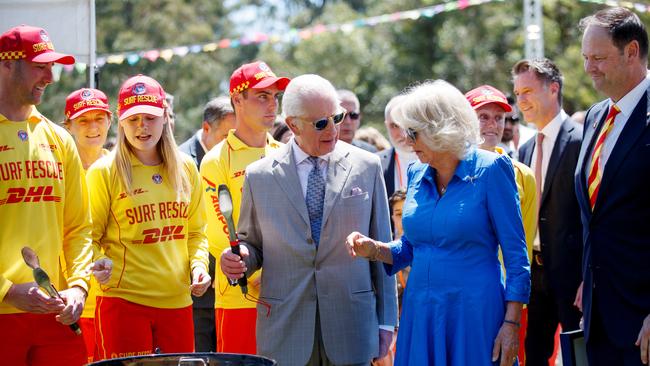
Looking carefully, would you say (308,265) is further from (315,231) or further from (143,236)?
(143,236)

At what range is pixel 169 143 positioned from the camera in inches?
240

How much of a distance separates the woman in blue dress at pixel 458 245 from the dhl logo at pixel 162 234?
1.32m

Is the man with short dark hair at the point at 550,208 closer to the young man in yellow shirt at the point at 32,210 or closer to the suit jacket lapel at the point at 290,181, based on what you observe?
the suit jacket lapel at the point at 290,181

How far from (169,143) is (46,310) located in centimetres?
145

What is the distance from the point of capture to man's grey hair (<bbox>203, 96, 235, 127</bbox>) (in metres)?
8.30

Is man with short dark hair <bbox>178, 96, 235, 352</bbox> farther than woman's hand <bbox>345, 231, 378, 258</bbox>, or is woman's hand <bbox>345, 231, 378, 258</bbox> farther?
man with short dark hair <bbox>178, 96, 235, 352</bbox>

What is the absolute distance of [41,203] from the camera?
5.20m

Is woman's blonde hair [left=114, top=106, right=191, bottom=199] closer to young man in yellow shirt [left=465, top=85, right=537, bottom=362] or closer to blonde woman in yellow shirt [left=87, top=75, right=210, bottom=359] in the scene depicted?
blonde woman in yellow shirt [left=87, top=75, right=210, bottom=359]

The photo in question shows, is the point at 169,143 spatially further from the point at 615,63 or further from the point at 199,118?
the point at 199,118

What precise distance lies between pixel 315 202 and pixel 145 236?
41.6 inches

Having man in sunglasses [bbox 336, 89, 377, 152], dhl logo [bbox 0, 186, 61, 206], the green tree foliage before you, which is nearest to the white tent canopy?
dhl logo [bbox 0, 186, 61, 206]

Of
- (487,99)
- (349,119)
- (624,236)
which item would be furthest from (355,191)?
(349,119)

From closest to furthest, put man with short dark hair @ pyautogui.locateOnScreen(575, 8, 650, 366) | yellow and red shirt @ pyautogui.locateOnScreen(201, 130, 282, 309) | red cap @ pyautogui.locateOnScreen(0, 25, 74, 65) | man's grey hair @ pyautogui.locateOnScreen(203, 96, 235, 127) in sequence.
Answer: man with short dark hair @ pyautogui.locateOnScreen(575, 8, 650, 366) < red cap @ pyautogui.locateOnScreen(0, 25, 74, 65) < yellow and red shirt @ pyautogui.locateOnScreen(201, 130, 282, 309) < man's grey hair @ pyautogui.locateOnScreen(203, 96, 235, 127)

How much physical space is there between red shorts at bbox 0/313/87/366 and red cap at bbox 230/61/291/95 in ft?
6.80
